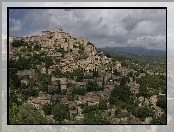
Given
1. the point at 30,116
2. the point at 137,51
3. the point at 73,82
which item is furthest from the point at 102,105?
the point at 30,116

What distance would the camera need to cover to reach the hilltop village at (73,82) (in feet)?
24.5

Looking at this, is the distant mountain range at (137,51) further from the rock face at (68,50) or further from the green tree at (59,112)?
the green tree at (59,112)

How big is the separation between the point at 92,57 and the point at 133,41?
631 millimetres

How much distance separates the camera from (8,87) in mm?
7473

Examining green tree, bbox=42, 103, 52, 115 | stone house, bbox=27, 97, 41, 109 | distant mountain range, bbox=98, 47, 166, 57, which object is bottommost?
green tree, bbox=42, 103, 52, 115

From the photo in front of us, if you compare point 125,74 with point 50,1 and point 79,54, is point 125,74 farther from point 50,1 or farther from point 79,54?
point 50,1

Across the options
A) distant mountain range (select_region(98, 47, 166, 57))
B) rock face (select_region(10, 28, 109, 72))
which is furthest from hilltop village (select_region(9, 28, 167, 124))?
distant mountain range (select_region(98, 47, 166, 57))

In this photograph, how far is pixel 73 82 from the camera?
296 inches

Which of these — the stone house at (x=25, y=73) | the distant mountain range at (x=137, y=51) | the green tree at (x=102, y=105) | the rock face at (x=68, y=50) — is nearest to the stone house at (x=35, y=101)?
the stone house at (x=25, y=73)

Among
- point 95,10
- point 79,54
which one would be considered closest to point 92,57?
point 79,54

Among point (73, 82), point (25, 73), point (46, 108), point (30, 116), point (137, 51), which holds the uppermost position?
point (137, 51)

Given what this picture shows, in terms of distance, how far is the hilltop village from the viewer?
24.5ft

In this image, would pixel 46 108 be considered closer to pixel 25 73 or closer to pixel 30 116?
pixel 30 116

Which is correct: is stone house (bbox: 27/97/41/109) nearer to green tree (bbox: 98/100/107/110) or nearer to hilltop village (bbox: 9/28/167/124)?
hilltop village (bbox: 9/28/167/124)
